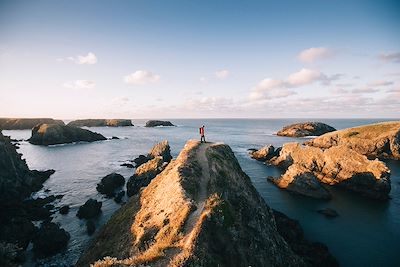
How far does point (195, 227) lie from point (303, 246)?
21185 mm

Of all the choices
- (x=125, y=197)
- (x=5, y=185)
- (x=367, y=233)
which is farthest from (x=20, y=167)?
(x=367, y=233)

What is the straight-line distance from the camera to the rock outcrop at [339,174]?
53.2 m

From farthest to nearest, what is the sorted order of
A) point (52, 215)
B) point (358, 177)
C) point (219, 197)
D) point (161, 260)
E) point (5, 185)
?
point (358, 177) < point (5, 185) < point (52, 215) < point (219, 197) < point (161, 260)

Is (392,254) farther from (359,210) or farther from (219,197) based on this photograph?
(219,197)

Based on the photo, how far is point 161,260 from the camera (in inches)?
645

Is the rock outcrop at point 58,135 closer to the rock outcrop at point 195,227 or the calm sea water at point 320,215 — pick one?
the calm sea water at point 320,215

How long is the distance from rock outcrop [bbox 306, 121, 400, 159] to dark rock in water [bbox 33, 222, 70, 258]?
9496cm

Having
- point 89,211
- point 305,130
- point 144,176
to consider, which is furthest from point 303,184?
point 305,130

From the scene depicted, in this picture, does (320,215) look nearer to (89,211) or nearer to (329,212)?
(329,212)

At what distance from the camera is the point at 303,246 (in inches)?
1352

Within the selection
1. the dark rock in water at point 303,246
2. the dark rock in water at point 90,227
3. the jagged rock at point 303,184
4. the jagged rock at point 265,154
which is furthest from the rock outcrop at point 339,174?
the dark rock in water at point 90,227

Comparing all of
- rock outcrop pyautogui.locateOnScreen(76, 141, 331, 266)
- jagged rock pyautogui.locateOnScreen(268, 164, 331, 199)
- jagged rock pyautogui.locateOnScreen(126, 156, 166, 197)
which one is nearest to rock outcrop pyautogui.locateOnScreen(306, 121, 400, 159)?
jagged rock pyautogui.locateOnScreen(268, 164, 331, 199)

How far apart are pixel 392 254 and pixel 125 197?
43.1 metres

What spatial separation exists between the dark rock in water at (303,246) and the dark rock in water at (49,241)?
29.0m
